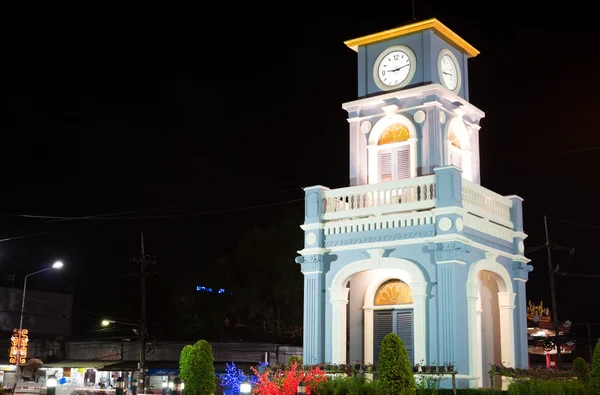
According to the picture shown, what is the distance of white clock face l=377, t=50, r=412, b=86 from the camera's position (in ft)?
79.6

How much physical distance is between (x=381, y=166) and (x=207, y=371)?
790 cm

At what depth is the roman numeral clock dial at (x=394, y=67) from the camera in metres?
24.2

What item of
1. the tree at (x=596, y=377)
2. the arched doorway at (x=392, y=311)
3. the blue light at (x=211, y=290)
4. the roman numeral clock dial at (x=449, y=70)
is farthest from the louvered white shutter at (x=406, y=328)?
the blue light at (x=211, y=290)

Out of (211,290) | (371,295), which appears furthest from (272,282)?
(371,295)

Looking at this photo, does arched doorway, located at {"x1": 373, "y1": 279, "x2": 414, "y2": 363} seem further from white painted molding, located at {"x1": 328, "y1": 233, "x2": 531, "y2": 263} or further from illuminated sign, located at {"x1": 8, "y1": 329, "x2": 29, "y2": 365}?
illuminated sign, located at {"x1": 8, "y1": 329, "x2": 29, "y2": 365}

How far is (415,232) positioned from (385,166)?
10.5 ft

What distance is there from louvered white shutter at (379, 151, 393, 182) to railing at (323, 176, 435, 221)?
127cm

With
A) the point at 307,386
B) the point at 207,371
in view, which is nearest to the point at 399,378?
the point at 307,386

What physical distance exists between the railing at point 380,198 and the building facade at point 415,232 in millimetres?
31

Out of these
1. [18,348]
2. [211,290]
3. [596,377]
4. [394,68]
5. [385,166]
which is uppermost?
[394,68]

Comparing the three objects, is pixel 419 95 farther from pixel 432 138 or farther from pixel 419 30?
pixel 419 30

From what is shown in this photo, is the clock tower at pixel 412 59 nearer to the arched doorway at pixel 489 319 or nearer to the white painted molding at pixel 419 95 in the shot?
the white painted molding at pixel 419 95

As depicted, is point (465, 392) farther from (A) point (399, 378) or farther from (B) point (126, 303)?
(B) point (126, 303)

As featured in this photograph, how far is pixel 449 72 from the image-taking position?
2489cm
